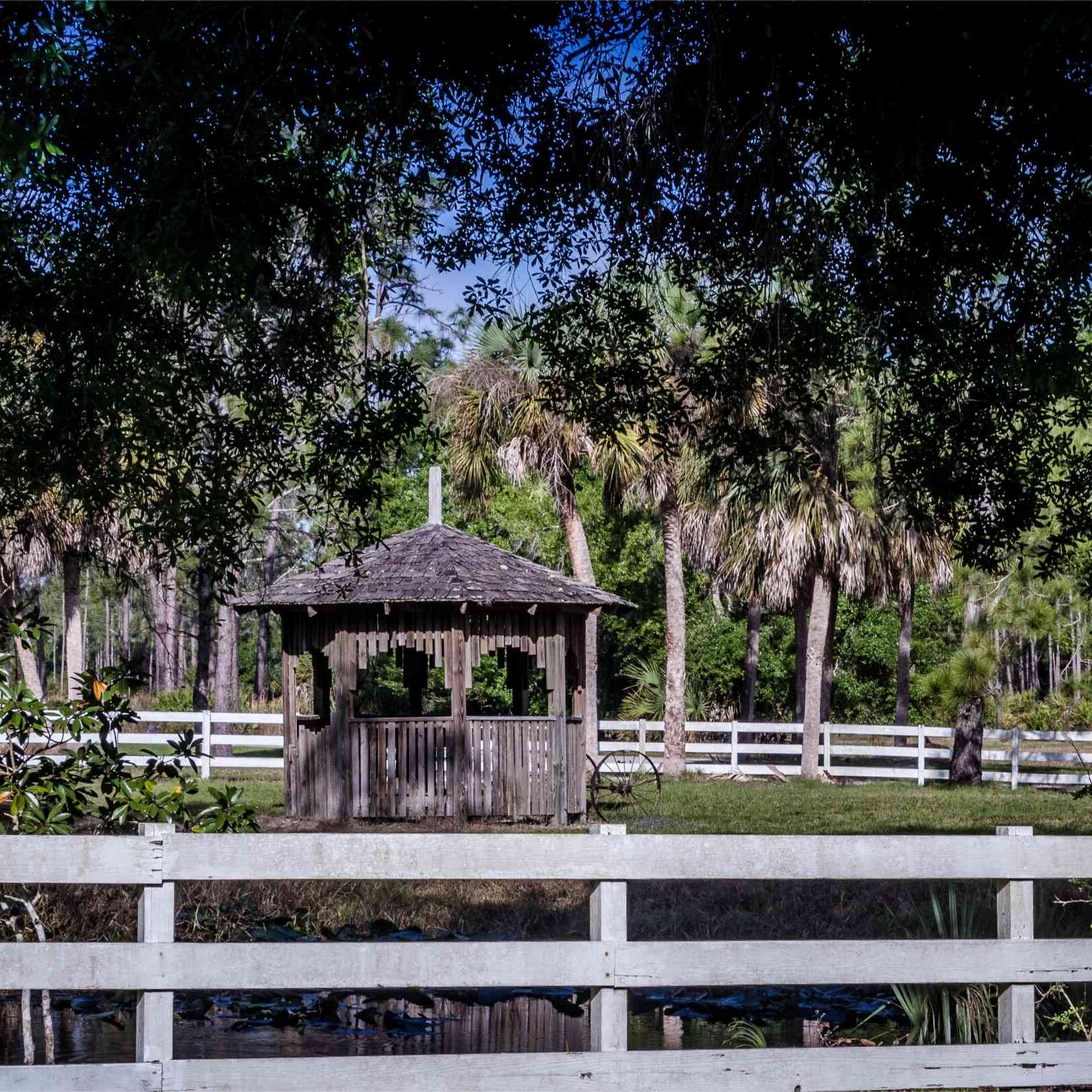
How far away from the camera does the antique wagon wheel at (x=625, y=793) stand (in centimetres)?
2112

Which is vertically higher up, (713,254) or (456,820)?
Result: (713,254)

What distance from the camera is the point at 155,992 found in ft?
17.2

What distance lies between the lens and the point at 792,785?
91.1 feet

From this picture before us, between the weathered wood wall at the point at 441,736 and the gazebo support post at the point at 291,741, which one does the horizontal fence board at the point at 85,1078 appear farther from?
the gazebo support post at the point at 291,741

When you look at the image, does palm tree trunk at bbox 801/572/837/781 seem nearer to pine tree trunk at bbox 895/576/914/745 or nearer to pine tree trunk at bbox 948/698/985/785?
pine tree trunk at bbox 948/698/985/785

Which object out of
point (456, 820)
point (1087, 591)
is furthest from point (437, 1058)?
point (456, 820)

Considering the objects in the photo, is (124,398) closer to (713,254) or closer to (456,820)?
(713,254)

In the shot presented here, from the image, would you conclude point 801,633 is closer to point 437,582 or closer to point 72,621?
point 72,621

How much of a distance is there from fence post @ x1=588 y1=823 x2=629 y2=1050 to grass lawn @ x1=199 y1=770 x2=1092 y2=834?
11.2 meters

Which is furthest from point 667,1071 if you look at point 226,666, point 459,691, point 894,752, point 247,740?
point 226,666

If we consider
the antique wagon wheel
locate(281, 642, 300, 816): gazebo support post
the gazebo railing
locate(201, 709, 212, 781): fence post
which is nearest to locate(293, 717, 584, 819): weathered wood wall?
the gazebo railing

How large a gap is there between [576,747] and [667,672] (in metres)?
9.18

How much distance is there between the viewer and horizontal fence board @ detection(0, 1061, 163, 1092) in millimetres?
5066

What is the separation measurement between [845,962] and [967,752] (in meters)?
24.3
